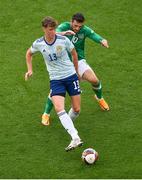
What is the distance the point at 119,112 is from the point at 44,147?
6.76 feet

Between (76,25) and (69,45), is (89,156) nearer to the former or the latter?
(69,45)

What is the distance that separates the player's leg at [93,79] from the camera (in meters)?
12.1

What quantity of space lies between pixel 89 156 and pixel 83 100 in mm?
2625

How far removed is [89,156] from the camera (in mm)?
10516

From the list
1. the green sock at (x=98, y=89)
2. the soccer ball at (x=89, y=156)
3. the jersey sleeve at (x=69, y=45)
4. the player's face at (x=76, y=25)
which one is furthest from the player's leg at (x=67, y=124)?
the green sock at (x=98, y=89)

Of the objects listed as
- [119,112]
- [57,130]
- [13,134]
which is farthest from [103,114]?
[13,134]

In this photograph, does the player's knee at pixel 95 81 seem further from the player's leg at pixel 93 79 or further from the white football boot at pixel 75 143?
the white football boot at pixel 75 143

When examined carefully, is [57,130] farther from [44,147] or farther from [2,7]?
[2,7]

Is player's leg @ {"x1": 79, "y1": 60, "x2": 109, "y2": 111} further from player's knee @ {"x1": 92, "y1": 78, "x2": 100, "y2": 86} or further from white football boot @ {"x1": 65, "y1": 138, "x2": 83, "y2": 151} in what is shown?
white football boot @ {"x1": 65, "y1": 138, "x2": 83, "y2": 151}

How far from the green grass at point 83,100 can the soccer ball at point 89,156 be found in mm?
118

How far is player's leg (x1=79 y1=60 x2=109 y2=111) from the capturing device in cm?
1205

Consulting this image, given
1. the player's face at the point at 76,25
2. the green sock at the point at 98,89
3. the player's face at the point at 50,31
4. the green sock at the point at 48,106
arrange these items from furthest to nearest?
1. the green sock at the point at 98,89
2. the green sock at the point at 48,106
3. the player's face at the point at 76,25
4. the player's face at the point at 50,31

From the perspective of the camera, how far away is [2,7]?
55.1ft

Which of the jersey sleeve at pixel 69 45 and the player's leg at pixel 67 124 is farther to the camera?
the jersey sleeve at pixel 69 45
